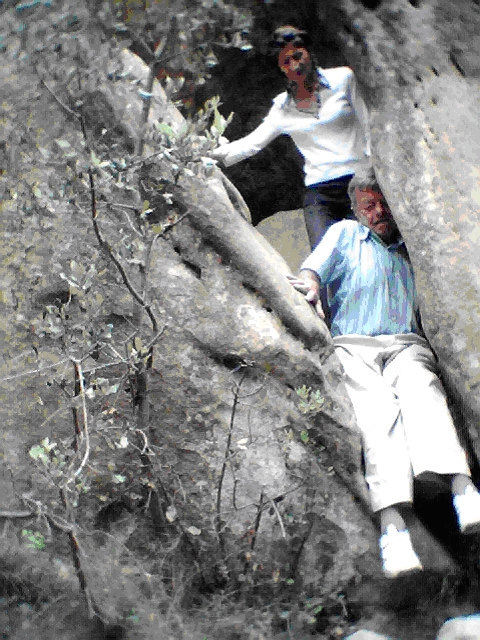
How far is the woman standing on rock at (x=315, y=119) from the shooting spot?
4117 millimetres

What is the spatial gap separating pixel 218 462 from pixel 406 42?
2.23 metres

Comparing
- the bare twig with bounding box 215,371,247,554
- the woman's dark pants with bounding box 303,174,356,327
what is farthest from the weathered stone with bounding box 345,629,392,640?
Result: the woman's dark pants with bounding box 303,174,356,327

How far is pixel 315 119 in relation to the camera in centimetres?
424

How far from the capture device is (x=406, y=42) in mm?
3672

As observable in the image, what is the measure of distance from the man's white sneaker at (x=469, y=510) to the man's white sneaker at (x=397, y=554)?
0.22m

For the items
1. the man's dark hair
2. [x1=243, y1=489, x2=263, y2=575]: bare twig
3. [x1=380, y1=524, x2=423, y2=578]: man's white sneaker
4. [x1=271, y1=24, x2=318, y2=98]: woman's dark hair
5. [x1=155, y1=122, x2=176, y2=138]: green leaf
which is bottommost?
[x1=380, y1=524, x2=423, y2=578]: man's white sneaker

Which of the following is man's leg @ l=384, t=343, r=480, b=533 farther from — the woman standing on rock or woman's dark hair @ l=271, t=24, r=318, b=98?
woman's dark hair @ l=271, t=24, r=318, b=98

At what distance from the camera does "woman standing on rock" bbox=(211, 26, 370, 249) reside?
13.5 feet

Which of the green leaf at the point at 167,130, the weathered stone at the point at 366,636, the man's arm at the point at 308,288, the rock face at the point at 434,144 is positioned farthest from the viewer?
the man's arm at the point at 308,288

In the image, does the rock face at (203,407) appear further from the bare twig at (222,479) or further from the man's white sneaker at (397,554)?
the man's white sneaker at (397,554)

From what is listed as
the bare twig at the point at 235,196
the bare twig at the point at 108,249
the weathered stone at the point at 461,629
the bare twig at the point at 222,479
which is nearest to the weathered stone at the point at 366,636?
the weathered stone at the point at 461,629

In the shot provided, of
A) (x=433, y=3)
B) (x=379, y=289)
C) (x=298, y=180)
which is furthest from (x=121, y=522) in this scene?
(x=298, y=180)

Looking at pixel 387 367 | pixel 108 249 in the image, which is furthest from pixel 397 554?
pixel 108 249

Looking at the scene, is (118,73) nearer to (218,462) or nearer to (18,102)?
(18,102)
